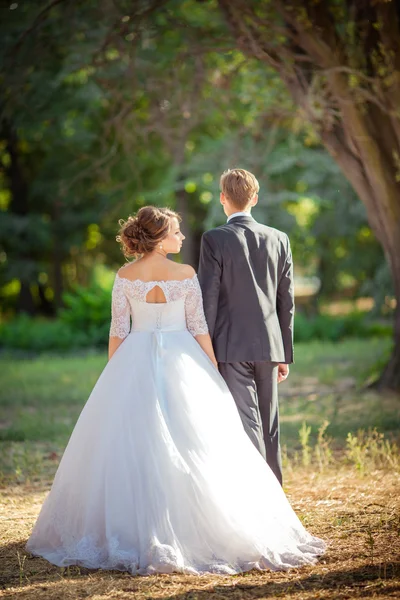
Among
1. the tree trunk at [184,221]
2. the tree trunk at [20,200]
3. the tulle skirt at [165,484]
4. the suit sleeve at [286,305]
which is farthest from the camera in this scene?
the tree trunk at [20,200]

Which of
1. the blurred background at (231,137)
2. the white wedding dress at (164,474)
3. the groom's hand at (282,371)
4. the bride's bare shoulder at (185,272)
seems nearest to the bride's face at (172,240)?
the bride's bare shoulder at (185,272)

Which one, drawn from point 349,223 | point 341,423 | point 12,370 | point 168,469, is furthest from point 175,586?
point 349,223

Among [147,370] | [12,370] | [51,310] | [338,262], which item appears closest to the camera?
[147,370]

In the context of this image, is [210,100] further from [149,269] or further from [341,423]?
[149,269]

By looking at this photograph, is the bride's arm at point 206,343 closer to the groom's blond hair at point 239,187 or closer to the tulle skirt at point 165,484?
the tulle skirt at point 165,484

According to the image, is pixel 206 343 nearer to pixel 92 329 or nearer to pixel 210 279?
pixel 210 279

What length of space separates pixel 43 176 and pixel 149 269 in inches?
815

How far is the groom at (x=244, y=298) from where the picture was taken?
486 centimetres

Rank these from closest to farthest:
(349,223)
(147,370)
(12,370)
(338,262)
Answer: (147,370) → (12,370) → (349,223) → (338,262)

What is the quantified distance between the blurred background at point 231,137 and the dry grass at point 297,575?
2.61 m

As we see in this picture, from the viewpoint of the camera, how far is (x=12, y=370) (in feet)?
47.8

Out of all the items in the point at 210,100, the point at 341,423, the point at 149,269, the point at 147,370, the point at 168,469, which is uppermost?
the point at 210,100

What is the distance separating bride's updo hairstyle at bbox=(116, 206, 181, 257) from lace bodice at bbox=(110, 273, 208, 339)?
0.21 m

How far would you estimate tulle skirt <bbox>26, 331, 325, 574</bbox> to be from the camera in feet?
13.6
